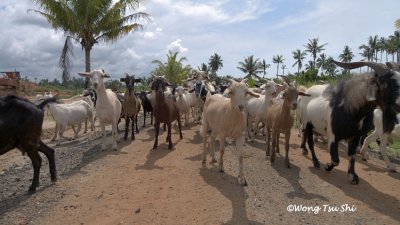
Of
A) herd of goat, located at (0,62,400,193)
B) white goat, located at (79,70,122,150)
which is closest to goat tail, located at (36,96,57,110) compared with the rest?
herd of goat, located at (0,62,400,193)

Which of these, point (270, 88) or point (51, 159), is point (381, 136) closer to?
point (270, 88)

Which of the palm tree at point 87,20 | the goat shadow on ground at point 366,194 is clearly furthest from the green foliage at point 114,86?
the goat shadow on ground at point 366,194

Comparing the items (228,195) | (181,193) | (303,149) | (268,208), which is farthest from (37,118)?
(303,149)

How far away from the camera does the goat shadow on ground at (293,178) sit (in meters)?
6.94

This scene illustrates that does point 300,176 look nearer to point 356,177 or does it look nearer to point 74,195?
point 356,177

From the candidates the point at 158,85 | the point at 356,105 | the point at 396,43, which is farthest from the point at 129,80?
the point at 396,43

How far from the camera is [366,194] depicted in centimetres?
713

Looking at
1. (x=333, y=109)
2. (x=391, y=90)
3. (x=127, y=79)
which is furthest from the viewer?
(x=127, y=79)

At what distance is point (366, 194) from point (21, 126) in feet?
22.0

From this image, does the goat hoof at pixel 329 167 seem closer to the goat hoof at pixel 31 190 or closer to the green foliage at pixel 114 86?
the goat hoof at pixel 31 190

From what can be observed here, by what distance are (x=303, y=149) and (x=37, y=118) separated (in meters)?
6.93

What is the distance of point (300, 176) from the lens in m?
8.31

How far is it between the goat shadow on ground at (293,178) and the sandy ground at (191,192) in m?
0.02

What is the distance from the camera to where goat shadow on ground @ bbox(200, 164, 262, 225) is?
19.0 ft
